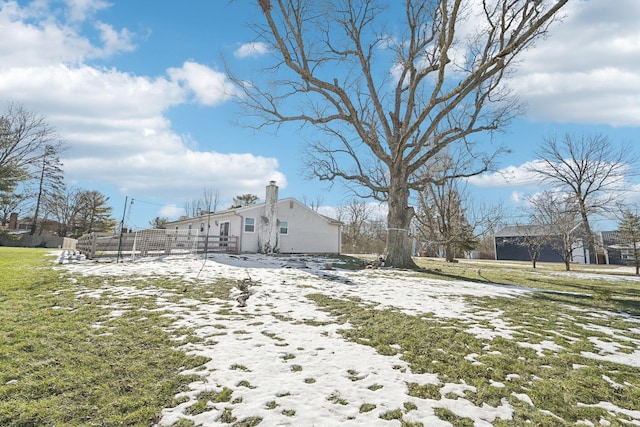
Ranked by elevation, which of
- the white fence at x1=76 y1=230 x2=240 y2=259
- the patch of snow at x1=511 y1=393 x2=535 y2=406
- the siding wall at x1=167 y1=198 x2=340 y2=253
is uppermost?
the siding wall at x1=167 y1=198 x2=340 y2=253

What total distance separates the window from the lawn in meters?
13.1

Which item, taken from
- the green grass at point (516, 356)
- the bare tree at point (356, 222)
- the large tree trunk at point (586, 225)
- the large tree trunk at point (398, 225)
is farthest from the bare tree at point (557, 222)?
the bare tree at point (356, 222)

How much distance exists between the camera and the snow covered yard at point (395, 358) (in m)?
2.56

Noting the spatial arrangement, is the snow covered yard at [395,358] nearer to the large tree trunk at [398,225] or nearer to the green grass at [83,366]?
the green grass at [83,366]

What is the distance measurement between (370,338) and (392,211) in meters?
9.82

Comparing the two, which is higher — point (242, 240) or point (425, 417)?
point (242, 240)

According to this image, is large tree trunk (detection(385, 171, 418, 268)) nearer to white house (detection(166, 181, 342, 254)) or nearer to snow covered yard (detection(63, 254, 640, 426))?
snow covered yard (detection(63, 254, 640, 426))

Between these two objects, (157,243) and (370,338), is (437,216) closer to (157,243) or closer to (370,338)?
(157,243)

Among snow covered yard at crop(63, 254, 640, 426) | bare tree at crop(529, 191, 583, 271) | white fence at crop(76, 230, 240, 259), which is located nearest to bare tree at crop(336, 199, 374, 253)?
bare tree at crop(529, 191, 583, 271)

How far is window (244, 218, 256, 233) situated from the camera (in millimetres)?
20006

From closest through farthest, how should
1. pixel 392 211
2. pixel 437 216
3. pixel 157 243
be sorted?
pixel 392 211, pixel 157 243, pixel 437 216

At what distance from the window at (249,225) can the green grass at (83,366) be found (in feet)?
47.3

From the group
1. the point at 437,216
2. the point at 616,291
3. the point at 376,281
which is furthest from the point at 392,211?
the point at 437,216

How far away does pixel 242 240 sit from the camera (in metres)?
19.7
